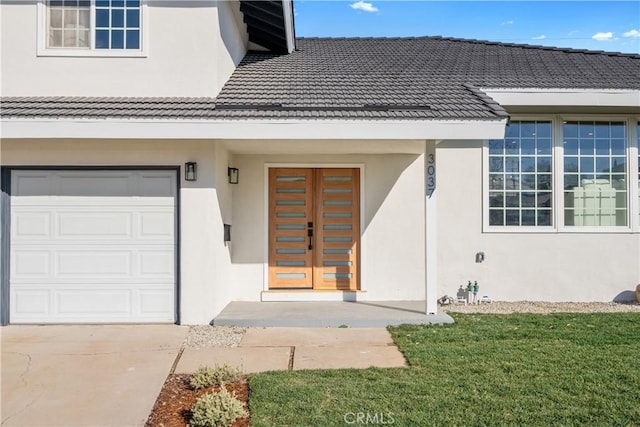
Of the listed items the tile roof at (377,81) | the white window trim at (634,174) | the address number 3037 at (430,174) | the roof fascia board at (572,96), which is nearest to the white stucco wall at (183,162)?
the tile roof at (377,81)

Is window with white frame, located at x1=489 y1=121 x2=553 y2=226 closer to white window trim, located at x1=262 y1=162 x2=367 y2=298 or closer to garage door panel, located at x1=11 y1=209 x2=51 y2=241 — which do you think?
white window trim, located at x1=262 y1=162 x2=367 y2=298

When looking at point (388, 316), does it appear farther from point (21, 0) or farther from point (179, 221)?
point (21, 0)

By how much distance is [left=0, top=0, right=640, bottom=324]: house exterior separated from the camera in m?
7.27

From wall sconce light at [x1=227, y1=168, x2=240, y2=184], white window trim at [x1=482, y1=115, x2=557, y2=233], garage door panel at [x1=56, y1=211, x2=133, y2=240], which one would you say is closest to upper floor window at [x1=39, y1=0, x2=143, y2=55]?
wall sconce light at [x1=227, y1=168, x2=240, y2=184]

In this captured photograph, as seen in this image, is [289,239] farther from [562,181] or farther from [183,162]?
[562,181]

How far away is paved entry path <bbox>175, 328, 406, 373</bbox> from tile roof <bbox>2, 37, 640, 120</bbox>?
312 cm

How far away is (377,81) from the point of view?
881 cm

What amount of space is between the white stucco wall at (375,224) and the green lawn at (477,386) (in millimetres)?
2477

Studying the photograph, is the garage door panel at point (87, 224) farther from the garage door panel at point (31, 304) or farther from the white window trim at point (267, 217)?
the white window trim at point (267, 217)

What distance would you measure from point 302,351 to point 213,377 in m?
1.49

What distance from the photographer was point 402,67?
32.9 feet

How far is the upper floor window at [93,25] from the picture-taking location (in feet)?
25.1

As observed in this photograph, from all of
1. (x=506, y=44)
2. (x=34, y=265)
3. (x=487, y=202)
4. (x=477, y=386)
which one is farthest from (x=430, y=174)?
(x=506, y=44)

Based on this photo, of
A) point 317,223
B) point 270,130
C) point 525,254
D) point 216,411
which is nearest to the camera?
point 216,411
